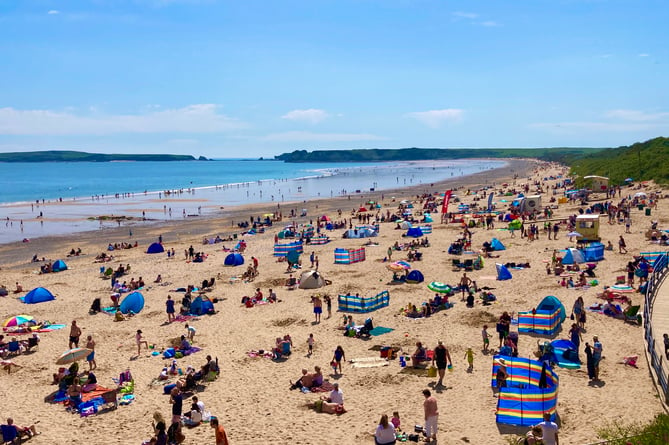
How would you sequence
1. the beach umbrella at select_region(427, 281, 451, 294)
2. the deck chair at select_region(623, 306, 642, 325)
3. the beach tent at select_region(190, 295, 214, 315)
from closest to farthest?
1. the deck chair at select_region(623, 306, 642, 325)
2. the beach tent at select_region(190, 295, 214, 315)
3. the beach umbrella at select_region(427, 281, 451, 294)

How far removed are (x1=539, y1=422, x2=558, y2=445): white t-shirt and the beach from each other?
0.89 metres

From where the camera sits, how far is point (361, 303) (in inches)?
788

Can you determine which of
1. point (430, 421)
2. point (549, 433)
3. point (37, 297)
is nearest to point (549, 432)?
point (549, 433)

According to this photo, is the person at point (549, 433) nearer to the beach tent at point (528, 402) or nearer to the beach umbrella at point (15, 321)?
the beach tent at point (528, 402)

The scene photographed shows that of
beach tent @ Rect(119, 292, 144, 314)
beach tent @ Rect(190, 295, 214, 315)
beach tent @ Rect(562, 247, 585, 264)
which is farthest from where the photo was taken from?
beach tent @ Rect(562, 247, 585, 264)

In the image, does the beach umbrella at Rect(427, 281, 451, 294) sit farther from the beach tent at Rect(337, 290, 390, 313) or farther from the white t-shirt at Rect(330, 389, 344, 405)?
the white t-shirt at Rect(330, 389, 344, 405)

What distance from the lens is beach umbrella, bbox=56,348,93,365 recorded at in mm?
14742

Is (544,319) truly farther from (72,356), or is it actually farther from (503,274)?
(72,356)

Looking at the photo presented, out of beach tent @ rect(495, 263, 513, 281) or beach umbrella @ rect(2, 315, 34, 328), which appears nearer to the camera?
beach umbrella @ rect(2, 315, 34, 328)

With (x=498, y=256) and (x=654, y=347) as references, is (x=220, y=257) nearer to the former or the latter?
(x=498, y=256)

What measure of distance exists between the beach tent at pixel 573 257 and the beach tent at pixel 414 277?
6.66 m

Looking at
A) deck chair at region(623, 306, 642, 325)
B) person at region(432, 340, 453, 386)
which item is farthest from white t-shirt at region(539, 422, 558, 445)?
deck chair at region(623, 306, 642, 325)

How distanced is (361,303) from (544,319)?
6504 mm

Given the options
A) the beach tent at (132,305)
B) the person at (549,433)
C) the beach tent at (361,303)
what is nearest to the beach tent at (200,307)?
the beach tent at (132,305)
